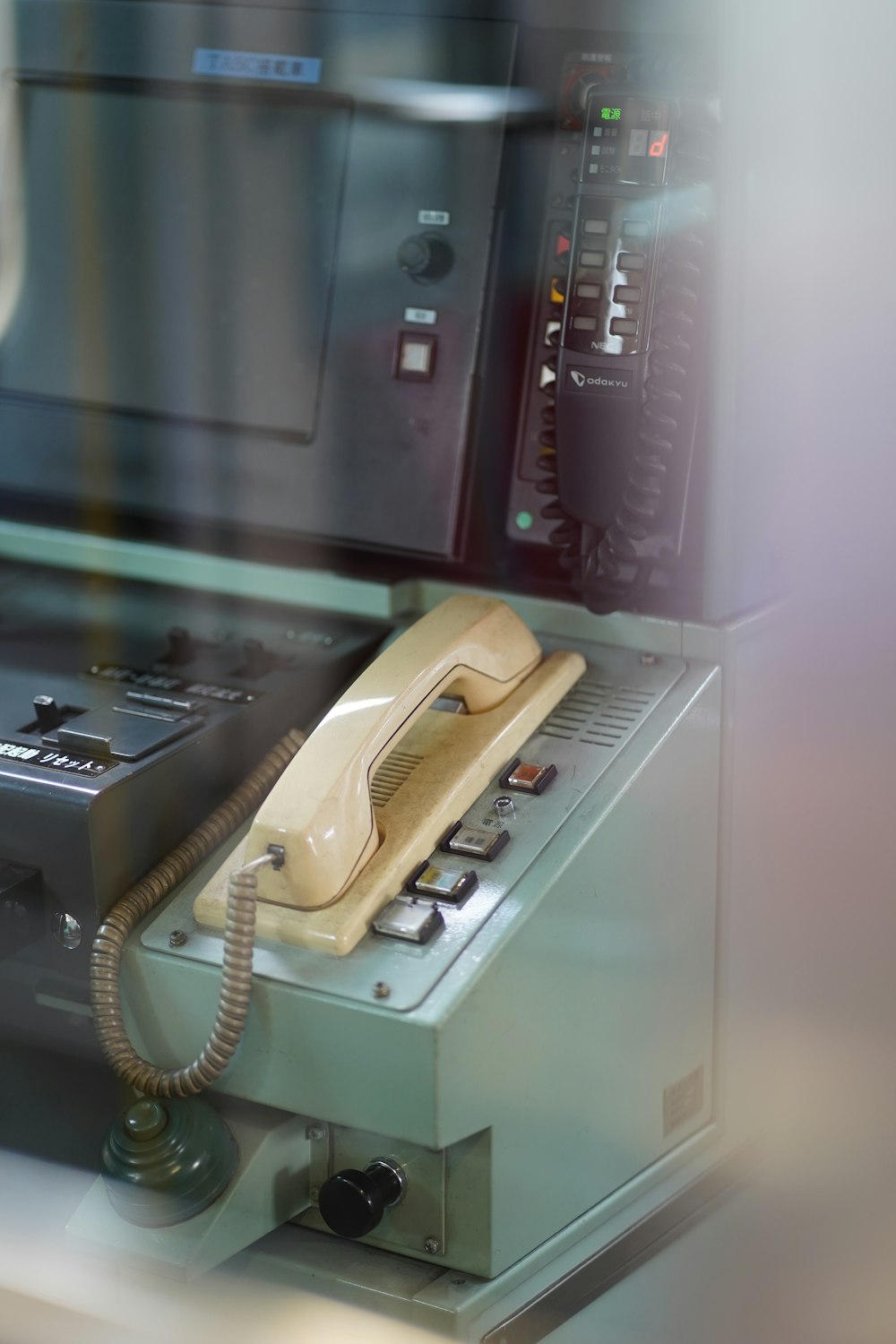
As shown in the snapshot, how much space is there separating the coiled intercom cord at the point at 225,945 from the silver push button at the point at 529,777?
22 cm

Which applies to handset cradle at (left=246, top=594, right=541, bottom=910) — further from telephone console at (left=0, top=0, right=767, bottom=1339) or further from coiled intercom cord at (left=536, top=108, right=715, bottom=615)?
coiled intercom cord at (left=536, top=108, right=715, bottom=615)

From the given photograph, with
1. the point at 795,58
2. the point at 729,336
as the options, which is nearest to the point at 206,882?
the point at 729,336

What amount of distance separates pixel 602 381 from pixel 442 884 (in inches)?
19.6

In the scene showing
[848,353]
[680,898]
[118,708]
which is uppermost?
[848,353]

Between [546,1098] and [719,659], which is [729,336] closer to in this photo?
[719,659]

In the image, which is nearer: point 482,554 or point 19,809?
point 19,809

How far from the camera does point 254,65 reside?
160cm

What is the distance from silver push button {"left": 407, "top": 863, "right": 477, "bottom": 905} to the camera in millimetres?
1172

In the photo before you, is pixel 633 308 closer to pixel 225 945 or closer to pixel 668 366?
pixel 668 366

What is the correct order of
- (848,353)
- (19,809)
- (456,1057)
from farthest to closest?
(848,353) → (19,809) → (456,1057)

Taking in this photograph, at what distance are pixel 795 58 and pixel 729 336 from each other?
10.7 inches

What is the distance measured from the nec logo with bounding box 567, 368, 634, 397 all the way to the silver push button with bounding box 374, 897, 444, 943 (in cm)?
51

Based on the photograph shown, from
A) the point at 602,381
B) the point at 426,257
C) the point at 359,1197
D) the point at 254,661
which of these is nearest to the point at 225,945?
the point at 359,1197

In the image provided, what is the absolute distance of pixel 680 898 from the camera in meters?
1.41
